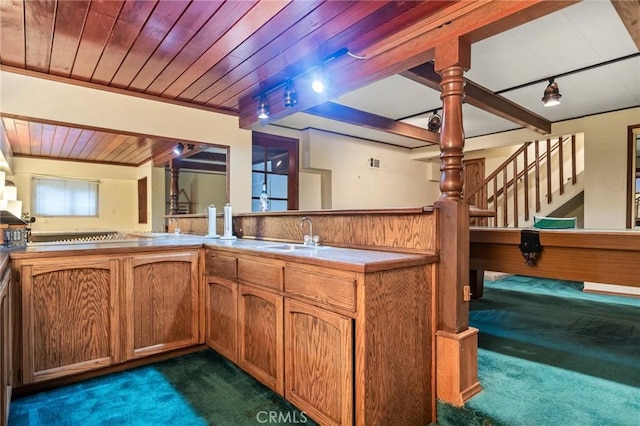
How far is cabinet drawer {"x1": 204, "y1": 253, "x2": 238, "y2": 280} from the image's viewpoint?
226 cm

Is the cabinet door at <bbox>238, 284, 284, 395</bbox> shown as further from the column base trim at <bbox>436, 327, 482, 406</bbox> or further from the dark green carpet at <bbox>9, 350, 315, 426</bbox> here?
the column base trim at <bbox>436, 327, 482, 406</bbox>

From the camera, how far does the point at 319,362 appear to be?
5.27 feet

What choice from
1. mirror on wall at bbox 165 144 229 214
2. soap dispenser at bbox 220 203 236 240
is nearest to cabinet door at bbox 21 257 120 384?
soap dispenser at bbox 220 203 236 240

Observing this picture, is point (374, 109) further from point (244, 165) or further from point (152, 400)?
point (152, 400)

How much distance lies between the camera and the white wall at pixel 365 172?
523 centimetres

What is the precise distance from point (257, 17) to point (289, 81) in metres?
0.84

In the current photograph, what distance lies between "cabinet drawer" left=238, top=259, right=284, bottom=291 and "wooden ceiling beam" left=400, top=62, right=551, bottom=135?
5.91 feet

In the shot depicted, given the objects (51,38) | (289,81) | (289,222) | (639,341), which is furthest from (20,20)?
(639,341)

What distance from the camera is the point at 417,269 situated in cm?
167

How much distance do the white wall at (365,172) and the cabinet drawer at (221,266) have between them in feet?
9.21

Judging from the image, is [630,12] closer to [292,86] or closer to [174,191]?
[292,86]

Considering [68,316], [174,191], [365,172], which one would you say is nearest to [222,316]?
[68,316]

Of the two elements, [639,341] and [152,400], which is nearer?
[152,400]

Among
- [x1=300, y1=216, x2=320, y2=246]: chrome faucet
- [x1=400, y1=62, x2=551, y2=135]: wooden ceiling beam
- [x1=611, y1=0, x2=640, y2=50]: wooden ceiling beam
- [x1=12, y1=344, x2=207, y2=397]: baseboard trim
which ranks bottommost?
[x1=12, y1=344, x2=207, y2=397]: baseboard trim
